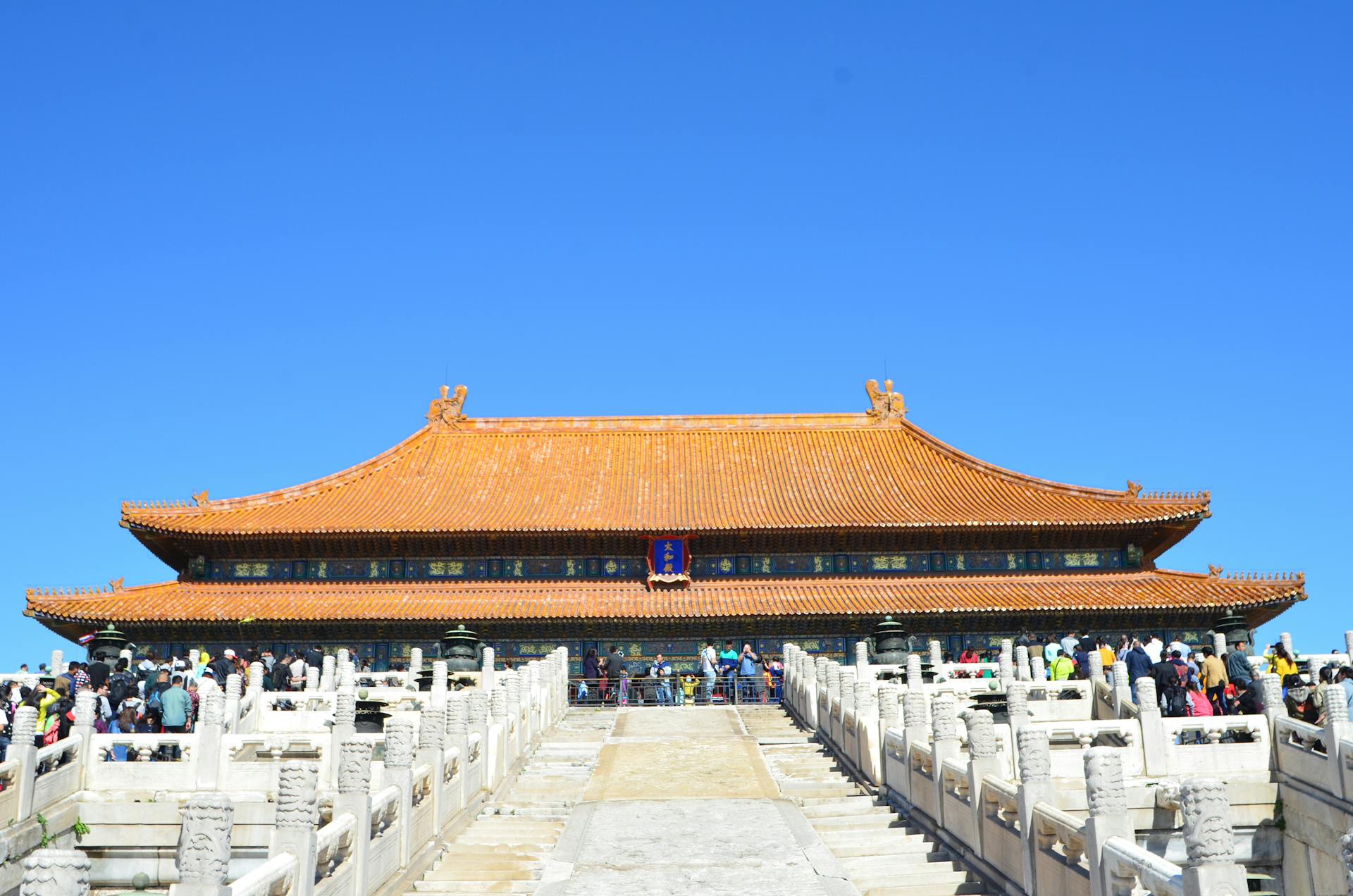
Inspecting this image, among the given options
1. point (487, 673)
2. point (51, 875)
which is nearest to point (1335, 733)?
point (51, 875)

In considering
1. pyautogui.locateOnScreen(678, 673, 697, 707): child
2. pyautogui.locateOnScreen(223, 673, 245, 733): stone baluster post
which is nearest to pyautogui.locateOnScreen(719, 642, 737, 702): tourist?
pyautogui.locateOnScreen(678, 673, 697, 707): child

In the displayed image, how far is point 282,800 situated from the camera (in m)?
9.58

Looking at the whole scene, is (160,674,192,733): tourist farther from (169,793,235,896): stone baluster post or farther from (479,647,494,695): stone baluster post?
(169,793,235,896): stone baluster post

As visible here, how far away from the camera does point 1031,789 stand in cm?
1095

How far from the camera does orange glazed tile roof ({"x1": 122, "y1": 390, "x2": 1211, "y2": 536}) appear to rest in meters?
36.1

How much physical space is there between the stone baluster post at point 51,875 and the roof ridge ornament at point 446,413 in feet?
125

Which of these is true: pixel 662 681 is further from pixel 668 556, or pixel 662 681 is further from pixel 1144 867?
pixel 1144 867

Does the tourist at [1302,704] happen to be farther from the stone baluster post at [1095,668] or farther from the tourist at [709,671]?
the tourist at [709,671]

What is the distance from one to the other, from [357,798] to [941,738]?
6.26 m

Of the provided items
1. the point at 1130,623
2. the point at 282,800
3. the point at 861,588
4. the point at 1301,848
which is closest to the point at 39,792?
the point at 282,800

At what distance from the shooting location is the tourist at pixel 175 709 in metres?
18.4

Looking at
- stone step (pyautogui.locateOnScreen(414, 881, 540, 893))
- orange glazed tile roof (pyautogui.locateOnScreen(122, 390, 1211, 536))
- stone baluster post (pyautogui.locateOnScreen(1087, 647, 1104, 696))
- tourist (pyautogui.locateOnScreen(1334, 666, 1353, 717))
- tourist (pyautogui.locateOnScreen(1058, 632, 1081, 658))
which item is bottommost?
stone step (pyautogui.locateOnScreen(414, 881, 540, 893))

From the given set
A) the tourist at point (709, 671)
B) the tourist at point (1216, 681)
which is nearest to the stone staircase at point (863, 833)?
the tourist at point (1216, 681)

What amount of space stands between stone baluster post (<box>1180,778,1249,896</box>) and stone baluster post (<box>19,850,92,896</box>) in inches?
239
